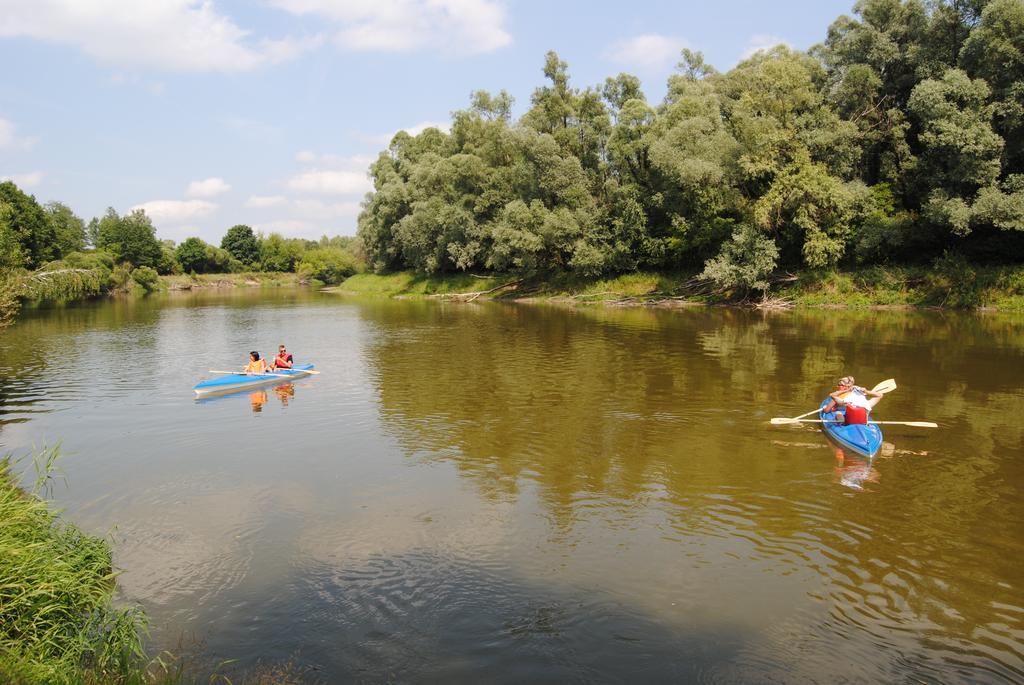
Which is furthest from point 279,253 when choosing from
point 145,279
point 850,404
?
point 850,404

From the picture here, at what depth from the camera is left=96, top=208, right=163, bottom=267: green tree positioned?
347 feet

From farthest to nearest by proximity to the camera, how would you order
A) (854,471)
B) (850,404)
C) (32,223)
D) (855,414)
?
(32,223)
(850,404)
(855,414)
(854,471)

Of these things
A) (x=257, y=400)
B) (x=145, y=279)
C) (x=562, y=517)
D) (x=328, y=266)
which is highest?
(x=328, y=266)

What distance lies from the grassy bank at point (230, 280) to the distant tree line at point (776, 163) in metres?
58.6

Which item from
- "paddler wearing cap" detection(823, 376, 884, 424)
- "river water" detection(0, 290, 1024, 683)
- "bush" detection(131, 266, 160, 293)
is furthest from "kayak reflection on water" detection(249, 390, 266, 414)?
"bush" detection(131, 266, 160, 293)

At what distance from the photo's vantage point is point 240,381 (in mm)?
21125

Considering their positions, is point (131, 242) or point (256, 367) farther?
point (131, 242)

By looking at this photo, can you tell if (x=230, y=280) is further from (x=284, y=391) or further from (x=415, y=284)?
(x=284, y=391)

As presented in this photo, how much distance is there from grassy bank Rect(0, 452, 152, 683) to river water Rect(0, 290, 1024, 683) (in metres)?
0.62

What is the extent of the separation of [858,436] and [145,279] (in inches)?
3950

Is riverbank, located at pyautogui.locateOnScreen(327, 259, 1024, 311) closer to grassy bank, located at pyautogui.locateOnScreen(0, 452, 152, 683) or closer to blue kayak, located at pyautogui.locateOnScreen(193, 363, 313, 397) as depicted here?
blue kayak, located at pyautogui.locateOnScreen(193, 363, 313, 397)

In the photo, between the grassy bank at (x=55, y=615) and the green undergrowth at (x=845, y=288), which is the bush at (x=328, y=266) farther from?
the grassy bank at (x=55, y=615)

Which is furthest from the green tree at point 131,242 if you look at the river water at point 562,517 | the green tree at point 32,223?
the river water at point 562,517

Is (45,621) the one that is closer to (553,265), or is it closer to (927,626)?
(927,626)
